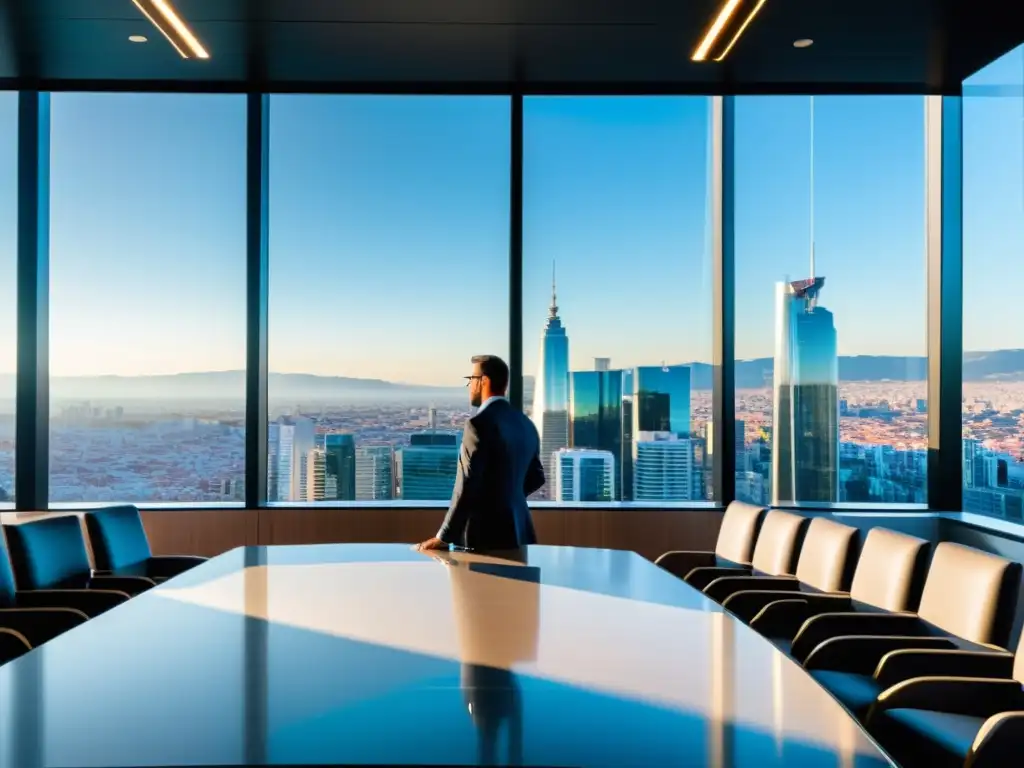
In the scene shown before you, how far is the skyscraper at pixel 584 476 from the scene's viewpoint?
551 cm

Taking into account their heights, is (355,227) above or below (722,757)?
above

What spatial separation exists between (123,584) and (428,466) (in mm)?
2306

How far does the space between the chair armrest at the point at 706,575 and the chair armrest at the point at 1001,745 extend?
73.4 inches

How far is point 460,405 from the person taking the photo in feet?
18.2

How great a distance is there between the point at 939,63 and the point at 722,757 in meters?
4.98

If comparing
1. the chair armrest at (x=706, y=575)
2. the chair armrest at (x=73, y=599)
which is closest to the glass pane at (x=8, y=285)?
the chair armrest at (x=73, y=599)

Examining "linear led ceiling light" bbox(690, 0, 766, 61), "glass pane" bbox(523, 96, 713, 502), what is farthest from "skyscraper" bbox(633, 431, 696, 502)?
"linear led ceiling light" bbox(690, 0, 766, 61)

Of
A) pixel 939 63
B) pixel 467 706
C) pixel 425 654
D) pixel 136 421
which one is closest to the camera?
pixel 467 706

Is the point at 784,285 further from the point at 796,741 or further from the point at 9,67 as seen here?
the point at 9,67

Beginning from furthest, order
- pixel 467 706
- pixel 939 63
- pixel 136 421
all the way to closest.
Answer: pixel 136 421 < pixel 939 63 < pixel 467 706

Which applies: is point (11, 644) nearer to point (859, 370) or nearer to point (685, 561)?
point (685, 561)

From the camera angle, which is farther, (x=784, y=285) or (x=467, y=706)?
(x=784, y=285)

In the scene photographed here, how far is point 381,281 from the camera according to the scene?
555cm

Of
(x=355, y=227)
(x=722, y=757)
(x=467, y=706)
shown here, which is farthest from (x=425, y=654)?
(x=355, y=227)
